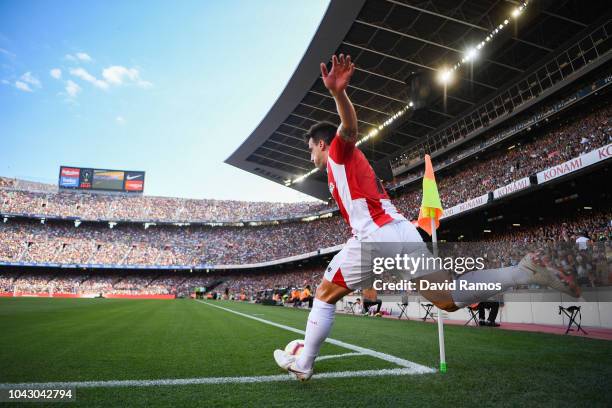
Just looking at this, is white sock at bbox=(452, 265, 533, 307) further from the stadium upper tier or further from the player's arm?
the stadium upper tier

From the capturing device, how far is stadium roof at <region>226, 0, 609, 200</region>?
18.7 m

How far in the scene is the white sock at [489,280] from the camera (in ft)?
10.4

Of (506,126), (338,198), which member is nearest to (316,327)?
(338,198)

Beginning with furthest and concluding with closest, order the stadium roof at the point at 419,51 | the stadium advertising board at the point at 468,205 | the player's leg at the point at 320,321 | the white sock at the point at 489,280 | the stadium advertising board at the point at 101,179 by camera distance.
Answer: the stadium advertising board at the point at 101,179 → the stadium advertising board at the point at 468,205 → the stadium roof at the point at 419,51 → the white sock at the point at 489,280 → the player's leg at the point at 320,321

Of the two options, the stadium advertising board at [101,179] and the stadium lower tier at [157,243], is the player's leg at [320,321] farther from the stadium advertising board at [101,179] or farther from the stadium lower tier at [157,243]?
the stadium advertising board at [101,179]

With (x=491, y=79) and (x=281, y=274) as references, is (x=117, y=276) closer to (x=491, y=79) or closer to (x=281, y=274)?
(x=281, y=274)

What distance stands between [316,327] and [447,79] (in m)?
23.9

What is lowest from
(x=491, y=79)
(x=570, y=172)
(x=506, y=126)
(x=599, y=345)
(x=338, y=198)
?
(x=599, y=345)

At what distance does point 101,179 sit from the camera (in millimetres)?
56312

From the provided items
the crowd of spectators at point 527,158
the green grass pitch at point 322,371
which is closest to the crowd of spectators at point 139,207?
the crowd of spectators at point 527,158

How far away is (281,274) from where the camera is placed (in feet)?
173

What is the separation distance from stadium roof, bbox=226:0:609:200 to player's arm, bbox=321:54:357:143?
63.6ft

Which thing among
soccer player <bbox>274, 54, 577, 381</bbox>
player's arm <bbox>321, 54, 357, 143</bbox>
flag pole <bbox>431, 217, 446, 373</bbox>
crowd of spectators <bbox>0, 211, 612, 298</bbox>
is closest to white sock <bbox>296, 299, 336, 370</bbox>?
soccer player <bbox>274, 54, 577, 381</bbox>

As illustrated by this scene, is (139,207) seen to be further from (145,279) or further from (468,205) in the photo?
(468,205)
